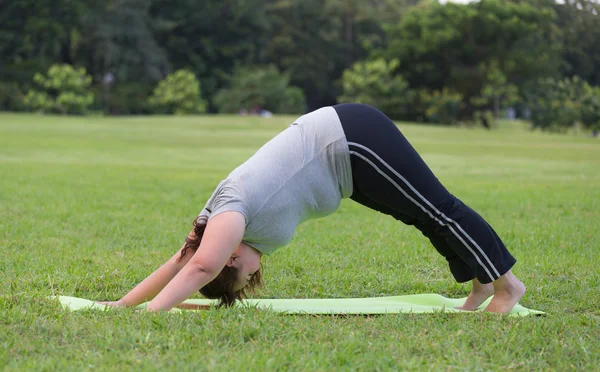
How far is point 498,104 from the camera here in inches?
1767

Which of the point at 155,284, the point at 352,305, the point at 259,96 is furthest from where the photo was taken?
the point at 259,96

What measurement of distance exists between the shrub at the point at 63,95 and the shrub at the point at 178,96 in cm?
412

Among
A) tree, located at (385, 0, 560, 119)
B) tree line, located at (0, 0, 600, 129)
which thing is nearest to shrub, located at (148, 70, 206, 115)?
tree line, located at (0, 0, 600, 129)

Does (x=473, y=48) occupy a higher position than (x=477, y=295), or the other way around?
(x=477, y=295)

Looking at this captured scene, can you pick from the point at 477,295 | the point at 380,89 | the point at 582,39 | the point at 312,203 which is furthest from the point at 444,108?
the point at 312,203

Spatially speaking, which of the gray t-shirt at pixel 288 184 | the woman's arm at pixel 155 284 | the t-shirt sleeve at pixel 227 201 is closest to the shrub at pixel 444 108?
the gray t-shirt at pixel 288 184

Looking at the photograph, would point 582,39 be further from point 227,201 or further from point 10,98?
point 227,201

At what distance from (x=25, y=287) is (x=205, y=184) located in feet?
21.4

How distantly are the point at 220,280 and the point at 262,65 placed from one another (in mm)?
51906

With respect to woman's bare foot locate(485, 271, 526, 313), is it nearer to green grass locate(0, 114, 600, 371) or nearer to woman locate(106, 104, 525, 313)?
woman locate(106, 104, 525, 313)

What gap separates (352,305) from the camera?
3.79 meters

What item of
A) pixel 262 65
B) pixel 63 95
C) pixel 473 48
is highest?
pixel 473 48

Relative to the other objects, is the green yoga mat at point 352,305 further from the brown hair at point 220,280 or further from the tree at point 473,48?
the tree at point 473,48

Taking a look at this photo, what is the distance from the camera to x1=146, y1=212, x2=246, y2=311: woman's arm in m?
3.25
